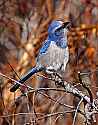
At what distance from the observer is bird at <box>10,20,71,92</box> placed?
5086 mm

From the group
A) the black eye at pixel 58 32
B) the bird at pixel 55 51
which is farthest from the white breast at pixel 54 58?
the black eye at pixel 58 32

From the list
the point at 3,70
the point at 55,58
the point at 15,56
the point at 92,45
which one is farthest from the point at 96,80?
the point at 15,56

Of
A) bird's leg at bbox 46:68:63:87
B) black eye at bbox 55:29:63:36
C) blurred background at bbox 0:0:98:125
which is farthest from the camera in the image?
blurred background at bbox 0:0:98:125

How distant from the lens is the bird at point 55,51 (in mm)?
5086

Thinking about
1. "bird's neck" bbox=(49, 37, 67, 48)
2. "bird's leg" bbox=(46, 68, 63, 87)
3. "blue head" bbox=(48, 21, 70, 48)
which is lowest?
"bird's leg" bbox=(46, 68, 63, 87)

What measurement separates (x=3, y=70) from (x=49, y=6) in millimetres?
1230

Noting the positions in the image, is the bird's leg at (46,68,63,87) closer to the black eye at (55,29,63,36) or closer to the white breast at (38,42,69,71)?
the white breast at (38,42,69,71)

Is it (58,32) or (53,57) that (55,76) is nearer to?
(53,57)

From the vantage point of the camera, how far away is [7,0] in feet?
23.8

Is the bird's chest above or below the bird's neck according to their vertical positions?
below

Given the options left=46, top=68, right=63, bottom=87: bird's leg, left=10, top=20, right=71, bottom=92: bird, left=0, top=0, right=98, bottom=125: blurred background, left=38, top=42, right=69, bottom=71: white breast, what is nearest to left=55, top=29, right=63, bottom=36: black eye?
left=10, top=20, right=71, bottom=92: bird

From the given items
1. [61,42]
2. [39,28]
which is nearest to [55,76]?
[61,42]

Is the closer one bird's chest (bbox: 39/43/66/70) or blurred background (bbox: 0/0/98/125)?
bird's chest (bbox: 39/43/66/70)

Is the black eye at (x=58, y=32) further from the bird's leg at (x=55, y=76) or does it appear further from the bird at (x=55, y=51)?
the bird's leg at (x=55, y=76)
